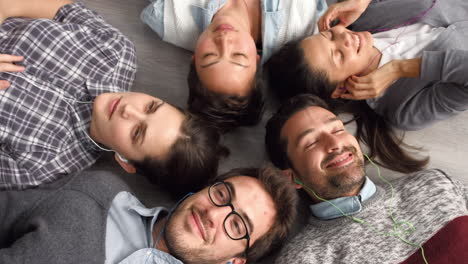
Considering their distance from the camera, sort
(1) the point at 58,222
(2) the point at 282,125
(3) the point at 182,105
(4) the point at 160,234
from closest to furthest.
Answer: (1) the point at 58,222 → (4) the point at 160,234 → (2) the point at 282,125 → (3) the point at 182,105

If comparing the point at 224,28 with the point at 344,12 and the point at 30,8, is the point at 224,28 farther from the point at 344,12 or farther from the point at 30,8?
the point at 30,8

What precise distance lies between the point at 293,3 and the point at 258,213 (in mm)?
1292

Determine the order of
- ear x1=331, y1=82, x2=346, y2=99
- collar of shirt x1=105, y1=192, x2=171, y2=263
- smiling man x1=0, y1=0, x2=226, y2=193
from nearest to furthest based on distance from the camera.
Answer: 1. collar of shirt x1=105, y1=192, x2=171, y2=263
2. smiling man x1=0, y1=0, x2=226, y2=193
3. ear x1=331, y1=82, x2=346, y2=99

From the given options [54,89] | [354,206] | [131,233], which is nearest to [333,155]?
[354,206]

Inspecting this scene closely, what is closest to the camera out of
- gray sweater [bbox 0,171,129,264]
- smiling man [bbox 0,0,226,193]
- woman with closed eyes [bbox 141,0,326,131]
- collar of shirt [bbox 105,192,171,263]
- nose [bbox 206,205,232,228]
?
gray sweater [bbox 0,171,129,264]

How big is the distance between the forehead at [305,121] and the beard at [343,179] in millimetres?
171

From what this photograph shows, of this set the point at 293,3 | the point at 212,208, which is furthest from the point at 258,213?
the point at 293,3

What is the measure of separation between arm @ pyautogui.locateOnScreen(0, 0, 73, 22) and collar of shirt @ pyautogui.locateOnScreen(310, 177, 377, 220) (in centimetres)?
177

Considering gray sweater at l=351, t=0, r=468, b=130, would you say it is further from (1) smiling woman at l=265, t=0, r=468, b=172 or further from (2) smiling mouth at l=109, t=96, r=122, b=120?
(2) smiling mouth at l=109, t=96, r=122, b=120

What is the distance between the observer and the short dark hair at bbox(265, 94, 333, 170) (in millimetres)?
1656

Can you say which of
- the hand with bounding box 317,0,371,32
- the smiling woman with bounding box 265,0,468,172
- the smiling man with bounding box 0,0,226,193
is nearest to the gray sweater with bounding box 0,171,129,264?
the smiling man with bounding box 0,0,226,193

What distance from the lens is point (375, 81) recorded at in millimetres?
1751

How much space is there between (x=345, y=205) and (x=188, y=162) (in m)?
0.76

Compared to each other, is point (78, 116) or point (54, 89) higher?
point (54, 89)
